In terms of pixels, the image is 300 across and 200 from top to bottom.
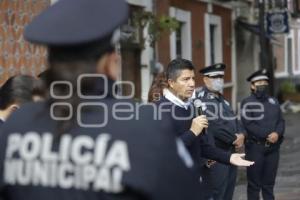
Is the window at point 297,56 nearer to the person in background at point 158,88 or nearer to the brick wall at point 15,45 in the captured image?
the brick wall at point 15,45

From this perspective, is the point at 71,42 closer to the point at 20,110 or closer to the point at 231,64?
the point at 20,110

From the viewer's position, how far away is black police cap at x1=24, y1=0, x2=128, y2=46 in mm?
2336

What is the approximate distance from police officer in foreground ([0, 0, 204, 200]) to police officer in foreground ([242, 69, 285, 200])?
6431 millimetres

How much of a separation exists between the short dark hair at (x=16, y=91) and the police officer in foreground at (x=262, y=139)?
172 inches

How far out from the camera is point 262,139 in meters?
8.80

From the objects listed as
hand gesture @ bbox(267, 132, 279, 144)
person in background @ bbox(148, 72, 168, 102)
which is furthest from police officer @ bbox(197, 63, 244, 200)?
person in background @ bbox(148, 72, 168, 102)

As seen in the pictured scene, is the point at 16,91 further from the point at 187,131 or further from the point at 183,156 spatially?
the point at 183,156

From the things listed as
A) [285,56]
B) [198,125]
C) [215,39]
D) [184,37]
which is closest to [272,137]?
[198,125]

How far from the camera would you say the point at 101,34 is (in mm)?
2342

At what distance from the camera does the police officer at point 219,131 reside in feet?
23.8

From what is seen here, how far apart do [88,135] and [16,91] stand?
2.65 m

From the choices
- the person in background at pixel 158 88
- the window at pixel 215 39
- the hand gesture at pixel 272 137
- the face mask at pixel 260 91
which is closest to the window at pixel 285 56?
the window at pixel 215 39

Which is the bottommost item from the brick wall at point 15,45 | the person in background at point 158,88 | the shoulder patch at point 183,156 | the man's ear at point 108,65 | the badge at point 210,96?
the shoulder patch at point 183,156
